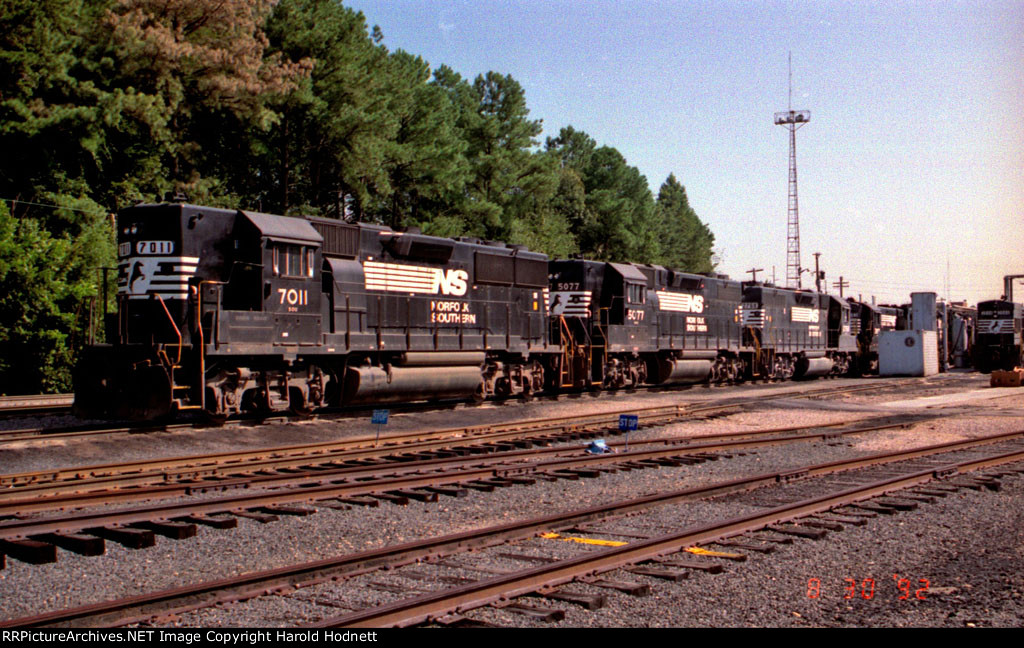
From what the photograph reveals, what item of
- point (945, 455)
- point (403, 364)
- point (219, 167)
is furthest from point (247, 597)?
point (219, 167)

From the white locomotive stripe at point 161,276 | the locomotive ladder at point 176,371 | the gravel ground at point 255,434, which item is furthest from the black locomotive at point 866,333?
the locomotive ladder at point 176,371

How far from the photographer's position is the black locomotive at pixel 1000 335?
1699 inches

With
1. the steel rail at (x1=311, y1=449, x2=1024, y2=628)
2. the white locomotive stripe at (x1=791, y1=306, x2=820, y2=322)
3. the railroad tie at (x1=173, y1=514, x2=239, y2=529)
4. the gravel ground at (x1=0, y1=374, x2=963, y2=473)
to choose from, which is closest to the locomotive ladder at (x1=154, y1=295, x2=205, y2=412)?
the gravel ground at (x1=0, y1=374, x2=963, y2=473)

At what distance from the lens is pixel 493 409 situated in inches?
760

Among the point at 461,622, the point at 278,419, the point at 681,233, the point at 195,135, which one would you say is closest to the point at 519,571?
the point at 461,622

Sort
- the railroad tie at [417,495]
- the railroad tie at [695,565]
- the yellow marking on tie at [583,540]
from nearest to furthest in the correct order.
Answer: the railroad tie at [695,565], the yellow marking on tie at [583,540], the railroad tie at [417,495]

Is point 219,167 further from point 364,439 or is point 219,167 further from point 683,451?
point 683,451

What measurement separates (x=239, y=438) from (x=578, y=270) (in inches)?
489

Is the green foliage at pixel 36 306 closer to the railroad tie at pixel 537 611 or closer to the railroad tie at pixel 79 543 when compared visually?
the railroad tie at pixel 79 543

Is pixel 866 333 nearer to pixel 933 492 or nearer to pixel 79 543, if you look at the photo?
pixel 933 492

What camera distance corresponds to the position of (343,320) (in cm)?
1672
